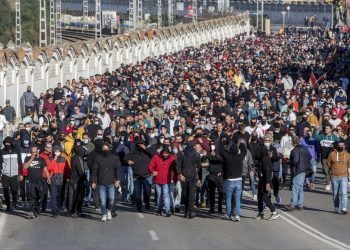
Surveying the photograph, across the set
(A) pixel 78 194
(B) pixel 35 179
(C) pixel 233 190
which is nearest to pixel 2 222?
(B) pixel 35 179

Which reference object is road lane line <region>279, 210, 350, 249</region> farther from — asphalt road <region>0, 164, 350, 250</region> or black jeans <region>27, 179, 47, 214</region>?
black jeans <region>27, 179, 47, 214</region>

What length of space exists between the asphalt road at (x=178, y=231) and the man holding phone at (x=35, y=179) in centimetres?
22

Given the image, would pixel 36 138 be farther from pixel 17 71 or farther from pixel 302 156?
pixel 17 71

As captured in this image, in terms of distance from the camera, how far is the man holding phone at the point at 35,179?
74.8ft

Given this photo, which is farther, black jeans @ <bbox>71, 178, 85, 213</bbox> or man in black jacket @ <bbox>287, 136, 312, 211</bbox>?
man in black jacket @ <bbox>287, 136, 312, 211</bbox>

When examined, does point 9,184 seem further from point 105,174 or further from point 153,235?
point 153,235

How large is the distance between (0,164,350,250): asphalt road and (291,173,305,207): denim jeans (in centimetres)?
21

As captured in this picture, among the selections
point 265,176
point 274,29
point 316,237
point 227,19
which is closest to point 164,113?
point 265,176

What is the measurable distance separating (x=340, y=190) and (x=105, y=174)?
4.11 m

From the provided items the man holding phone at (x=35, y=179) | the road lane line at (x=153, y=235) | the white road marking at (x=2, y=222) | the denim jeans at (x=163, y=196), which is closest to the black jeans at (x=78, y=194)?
the man holding phone at (x=35, y=179)

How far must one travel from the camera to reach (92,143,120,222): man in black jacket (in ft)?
73.0

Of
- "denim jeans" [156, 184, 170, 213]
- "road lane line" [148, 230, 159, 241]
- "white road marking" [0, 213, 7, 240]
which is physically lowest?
"white road marking" [0, 213, 7, 240]

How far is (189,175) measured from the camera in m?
22.8

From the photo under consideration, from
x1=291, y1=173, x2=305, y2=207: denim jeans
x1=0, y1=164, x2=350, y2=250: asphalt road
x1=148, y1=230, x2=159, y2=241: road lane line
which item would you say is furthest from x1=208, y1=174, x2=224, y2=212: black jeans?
x1=148, y1=230, x2=159, y2=241: road lane line
